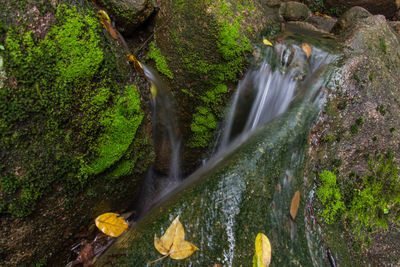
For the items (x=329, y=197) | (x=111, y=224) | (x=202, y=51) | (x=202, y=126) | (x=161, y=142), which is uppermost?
(x=202, y=51)

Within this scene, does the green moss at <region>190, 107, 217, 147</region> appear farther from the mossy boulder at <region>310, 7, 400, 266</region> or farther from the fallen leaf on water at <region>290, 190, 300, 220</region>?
the fallen leaf on water at <region>290, 190, 300, 220</region>

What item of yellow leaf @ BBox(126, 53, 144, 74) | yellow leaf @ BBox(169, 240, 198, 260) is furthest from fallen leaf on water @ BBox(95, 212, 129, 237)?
yellow leaf @ BBox(126, 53, 144, 74)

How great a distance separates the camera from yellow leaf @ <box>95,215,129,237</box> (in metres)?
2.34

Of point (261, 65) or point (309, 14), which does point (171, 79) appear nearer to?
point (261, 65)

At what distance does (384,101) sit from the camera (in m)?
2.95

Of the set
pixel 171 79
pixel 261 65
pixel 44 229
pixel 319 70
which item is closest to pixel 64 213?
pixel 44 229

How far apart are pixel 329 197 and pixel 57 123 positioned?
94.5 inches

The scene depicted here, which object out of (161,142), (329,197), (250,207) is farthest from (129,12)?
(329,197)

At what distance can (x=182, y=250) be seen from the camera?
167 centimetres

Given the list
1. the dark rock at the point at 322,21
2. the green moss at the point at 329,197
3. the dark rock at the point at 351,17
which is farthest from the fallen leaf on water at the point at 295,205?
the dark rock at the point at 322,21

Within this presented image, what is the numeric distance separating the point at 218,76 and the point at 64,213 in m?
2.01

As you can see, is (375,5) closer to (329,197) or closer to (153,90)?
(329,197)

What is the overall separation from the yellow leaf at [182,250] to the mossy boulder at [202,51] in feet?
4.98

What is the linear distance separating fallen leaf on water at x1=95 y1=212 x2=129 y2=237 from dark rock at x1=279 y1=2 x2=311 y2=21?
561 cm
